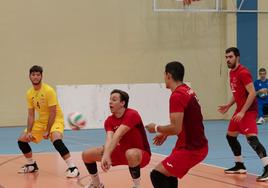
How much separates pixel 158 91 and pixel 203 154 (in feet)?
36.1

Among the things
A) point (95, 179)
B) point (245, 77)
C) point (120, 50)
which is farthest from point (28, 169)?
point (120, 50)

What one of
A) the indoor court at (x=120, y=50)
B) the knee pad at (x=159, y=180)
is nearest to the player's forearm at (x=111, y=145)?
the knee pad at (x=159, y=180)

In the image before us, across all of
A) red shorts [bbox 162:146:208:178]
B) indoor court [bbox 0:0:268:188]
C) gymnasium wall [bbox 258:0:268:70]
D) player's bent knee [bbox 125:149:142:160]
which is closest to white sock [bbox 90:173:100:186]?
player's bent knee [bbox 125:149:142:160]

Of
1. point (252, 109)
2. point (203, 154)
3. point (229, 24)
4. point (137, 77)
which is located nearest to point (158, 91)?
point (137, 77)

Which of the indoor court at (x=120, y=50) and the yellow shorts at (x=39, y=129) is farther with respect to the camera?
→ the indoor court at (x=120, y=50)

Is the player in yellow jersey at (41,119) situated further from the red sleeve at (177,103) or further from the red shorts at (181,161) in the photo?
the red sleeve at (177,103)

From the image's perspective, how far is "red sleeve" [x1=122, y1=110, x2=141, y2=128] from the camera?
5988 millimetres

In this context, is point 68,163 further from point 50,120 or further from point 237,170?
point 237,170

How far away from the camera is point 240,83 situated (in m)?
7.61

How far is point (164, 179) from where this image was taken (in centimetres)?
532

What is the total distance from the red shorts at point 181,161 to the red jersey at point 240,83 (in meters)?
2.46

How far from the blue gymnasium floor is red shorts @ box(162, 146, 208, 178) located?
305 cm

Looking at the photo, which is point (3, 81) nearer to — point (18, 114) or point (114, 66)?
point (18, 114)

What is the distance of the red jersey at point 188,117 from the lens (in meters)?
5.16
